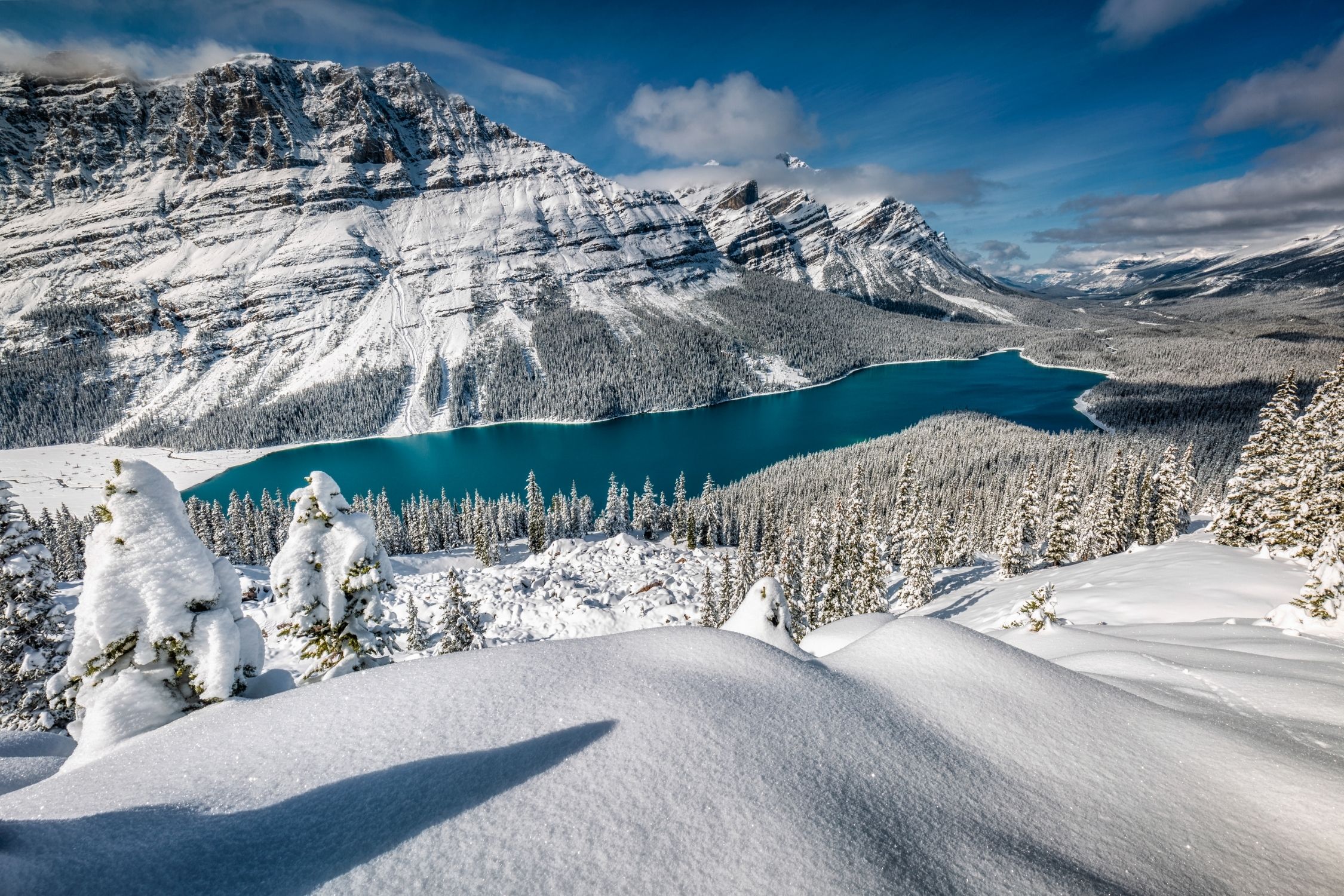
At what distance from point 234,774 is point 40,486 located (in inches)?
6492

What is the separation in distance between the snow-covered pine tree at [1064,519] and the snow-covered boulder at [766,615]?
3668 cm

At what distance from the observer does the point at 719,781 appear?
12.9 ft

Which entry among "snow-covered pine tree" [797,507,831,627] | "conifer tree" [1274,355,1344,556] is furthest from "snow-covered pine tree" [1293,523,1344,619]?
"snow-covered pine tree" [797,507,831,627]

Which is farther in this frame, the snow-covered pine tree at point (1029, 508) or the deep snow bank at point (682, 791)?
the snow-covered pine tree at point (1029, 508)

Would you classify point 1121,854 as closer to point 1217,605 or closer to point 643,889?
point 643,889

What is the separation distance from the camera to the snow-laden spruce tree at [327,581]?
12.2 metres

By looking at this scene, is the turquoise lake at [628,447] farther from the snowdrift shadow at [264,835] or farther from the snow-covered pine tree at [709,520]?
the snowdrift shadow at [264,835]

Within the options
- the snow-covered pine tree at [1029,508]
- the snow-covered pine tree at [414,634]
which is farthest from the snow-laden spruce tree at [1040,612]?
the snow-covered pine tree at [414,634]

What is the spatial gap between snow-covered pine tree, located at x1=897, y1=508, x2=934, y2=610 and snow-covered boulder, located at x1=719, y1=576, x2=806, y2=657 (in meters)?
30.4

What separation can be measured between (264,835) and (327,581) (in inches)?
404

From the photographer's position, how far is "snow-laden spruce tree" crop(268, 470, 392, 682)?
12227mm

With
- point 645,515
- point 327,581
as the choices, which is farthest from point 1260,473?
point 645,515

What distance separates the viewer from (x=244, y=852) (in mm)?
3510

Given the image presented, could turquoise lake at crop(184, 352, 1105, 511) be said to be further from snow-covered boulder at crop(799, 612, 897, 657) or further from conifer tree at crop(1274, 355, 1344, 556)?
snow-covered boulder at crop(799, 612, 897, 657)
